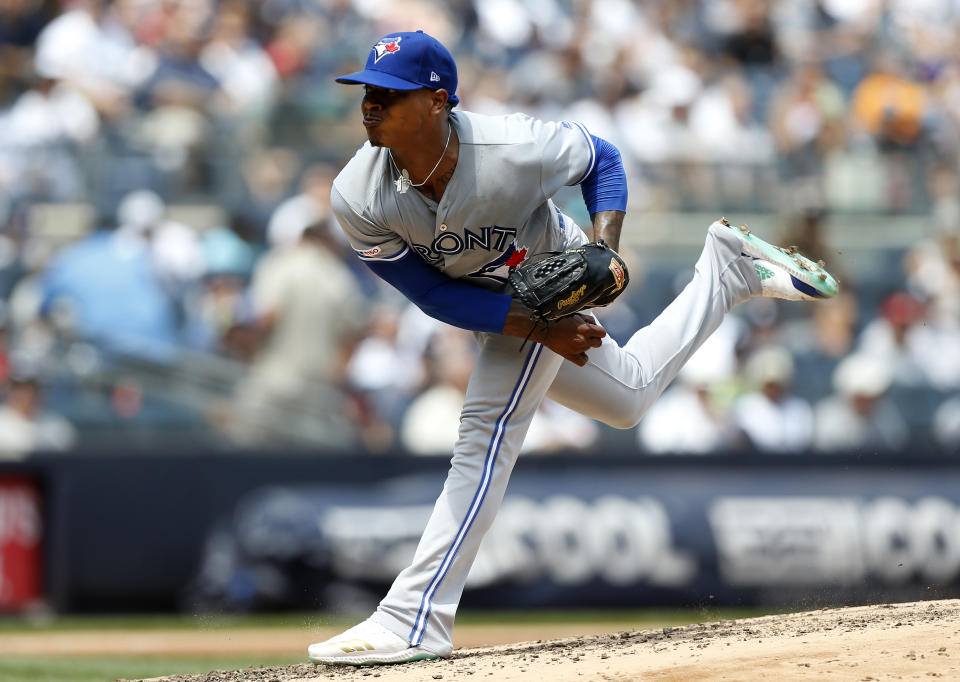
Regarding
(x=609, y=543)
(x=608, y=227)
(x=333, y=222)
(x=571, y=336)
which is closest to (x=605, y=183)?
(x=608, y=227)

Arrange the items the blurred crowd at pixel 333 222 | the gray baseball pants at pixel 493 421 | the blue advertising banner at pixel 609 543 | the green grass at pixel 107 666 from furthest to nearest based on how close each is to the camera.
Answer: the blurred crowd at pixel 333 222 < the blue advertising banner at pixel 609 543 < the green grass at pixel 107 666 < the gray baseball pants at pixel 493 421

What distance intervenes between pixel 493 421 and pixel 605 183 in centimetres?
83

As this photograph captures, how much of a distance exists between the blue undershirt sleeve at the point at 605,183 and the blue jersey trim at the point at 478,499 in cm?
49

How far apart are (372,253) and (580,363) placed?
2.40 feet

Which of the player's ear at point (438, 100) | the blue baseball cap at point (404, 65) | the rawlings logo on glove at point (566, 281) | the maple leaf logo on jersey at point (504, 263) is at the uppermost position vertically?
the blue baseball cap at point (404, 65)

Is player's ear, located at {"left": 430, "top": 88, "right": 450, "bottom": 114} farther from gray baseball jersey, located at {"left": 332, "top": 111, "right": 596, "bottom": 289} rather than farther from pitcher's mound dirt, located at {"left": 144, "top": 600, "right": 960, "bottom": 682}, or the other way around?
pitcher's mound dirt, located at {"left": 144, "top": 600, "right": 960, "bottom": 682}

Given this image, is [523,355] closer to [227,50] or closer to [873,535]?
[873,535]

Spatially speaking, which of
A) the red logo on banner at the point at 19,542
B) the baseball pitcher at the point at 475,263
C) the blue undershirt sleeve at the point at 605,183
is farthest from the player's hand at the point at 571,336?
the red logo on banner at the point at 19,542

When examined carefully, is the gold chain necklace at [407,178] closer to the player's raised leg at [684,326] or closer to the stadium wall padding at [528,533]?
the player's raised leg at [684,326]

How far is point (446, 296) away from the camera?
169 inches

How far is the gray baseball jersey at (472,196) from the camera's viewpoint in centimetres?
414

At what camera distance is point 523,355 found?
4.40 metres

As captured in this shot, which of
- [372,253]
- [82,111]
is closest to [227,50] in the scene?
[82,111]

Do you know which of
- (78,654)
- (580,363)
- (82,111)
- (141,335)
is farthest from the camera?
(82,111)
